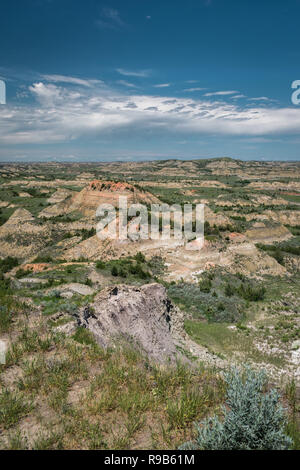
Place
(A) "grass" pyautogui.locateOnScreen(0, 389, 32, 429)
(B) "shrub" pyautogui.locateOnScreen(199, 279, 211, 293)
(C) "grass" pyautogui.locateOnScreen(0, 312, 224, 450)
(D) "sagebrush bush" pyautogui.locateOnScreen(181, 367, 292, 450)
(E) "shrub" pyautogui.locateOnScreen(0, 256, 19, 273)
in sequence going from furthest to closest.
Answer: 1. (E) "shrub" pyautogui.locateOnScreen(0, 256, 19, 273)
2. (B) "shrub" pyautogui.locateOnScreen(199, 279, 211, 293)
3. (A) "grass" pyautogui.locateOnScreen(0, 389, 32, 429)
4. (C) "grass" pyautogui.locateOnScreen(0, 312, 224, 450)
5. (D) "sagebrush bush" pyautogui.locateOnScreen(181, 367, 292, 450)

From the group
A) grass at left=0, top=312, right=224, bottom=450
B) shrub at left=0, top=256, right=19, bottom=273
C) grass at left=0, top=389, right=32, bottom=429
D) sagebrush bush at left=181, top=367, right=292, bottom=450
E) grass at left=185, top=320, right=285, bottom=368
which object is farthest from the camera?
shrub at left=0, top=256, right=19, bottom=273

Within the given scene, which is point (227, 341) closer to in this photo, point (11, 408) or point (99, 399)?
point (99, 399)

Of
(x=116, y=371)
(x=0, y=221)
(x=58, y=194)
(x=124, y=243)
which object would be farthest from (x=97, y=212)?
(x=116, y=371)

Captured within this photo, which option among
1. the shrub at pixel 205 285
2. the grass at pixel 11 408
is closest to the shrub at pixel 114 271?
the shrub at pixel 205 285

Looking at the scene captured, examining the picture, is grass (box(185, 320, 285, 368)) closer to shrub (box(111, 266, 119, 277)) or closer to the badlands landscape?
the badlands landscape

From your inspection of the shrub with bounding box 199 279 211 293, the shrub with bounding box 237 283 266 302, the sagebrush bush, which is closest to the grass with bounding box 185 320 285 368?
the shrub with bounding box 199 279 211 293

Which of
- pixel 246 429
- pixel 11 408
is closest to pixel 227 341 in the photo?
pixel 246 429
